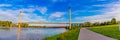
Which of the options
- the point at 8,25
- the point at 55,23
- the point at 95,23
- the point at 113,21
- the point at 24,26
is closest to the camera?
the point at 113,21

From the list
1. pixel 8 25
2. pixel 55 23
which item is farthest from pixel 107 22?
pixel 8 25

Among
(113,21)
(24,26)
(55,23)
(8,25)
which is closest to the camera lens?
(113,21)

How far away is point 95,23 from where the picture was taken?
51094 millimetres

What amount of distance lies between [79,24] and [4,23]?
143 ft

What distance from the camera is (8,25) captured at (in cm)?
8312

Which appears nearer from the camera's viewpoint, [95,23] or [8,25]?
[95,23]

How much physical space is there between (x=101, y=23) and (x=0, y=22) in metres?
48.5

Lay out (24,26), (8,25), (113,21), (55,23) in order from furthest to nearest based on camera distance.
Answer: (8,25), (24,26), (55,23), (113,21)

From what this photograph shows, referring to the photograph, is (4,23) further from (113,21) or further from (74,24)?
(113,21)

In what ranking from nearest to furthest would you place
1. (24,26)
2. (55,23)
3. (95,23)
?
(95,23)
(55,23)
(24,26)

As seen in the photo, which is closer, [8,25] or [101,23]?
[101,23]

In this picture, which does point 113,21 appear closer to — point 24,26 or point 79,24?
point 79,24

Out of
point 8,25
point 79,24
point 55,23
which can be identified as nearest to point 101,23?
point 79,24

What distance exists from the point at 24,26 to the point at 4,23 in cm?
2007
